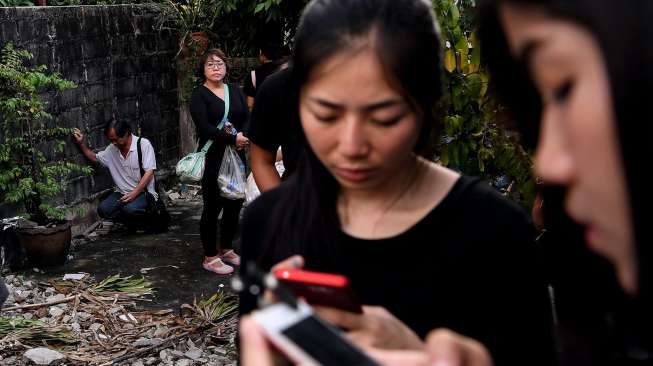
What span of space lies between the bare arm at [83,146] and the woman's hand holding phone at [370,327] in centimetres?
717

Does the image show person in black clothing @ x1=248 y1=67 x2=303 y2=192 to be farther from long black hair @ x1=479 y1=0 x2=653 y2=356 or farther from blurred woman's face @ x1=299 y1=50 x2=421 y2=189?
long black hair @ x1=479 y1=0 x2=653 y2=356

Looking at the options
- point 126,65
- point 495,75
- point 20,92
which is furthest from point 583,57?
point 126,65

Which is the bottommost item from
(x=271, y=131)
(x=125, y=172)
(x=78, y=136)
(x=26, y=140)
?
(x=125, y=172)

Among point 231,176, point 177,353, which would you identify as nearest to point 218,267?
point 231,176

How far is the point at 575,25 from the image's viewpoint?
2.96 ft

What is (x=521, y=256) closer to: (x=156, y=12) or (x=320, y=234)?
(x=320, y=234)

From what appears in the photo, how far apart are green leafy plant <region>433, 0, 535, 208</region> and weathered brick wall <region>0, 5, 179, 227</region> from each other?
4.93 metres

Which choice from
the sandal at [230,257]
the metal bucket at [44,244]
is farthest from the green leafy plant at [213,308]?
the metal bucket at [44,244]

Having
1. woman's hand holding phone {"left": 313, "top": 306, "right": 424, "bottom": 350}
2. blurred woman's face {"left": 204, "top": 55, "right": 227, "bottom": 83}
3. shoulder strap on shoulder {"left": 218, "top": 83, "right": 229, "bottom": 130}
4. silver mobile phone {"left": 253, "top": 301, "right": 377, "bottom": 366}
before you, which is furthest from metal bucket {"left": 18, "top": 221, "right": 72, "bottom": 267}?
silver mobile phone {"left": 253, "top": 301, "right": 377, "bottom": 366}

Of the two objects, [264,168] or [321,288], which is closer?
[321,288]

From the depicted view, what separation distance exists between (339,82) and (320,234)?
36cm

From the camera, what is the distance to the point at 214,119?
691 cm

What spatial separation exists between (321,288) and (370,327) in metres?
0.14

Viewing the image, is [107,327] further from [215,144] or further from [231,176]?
[215,144]
